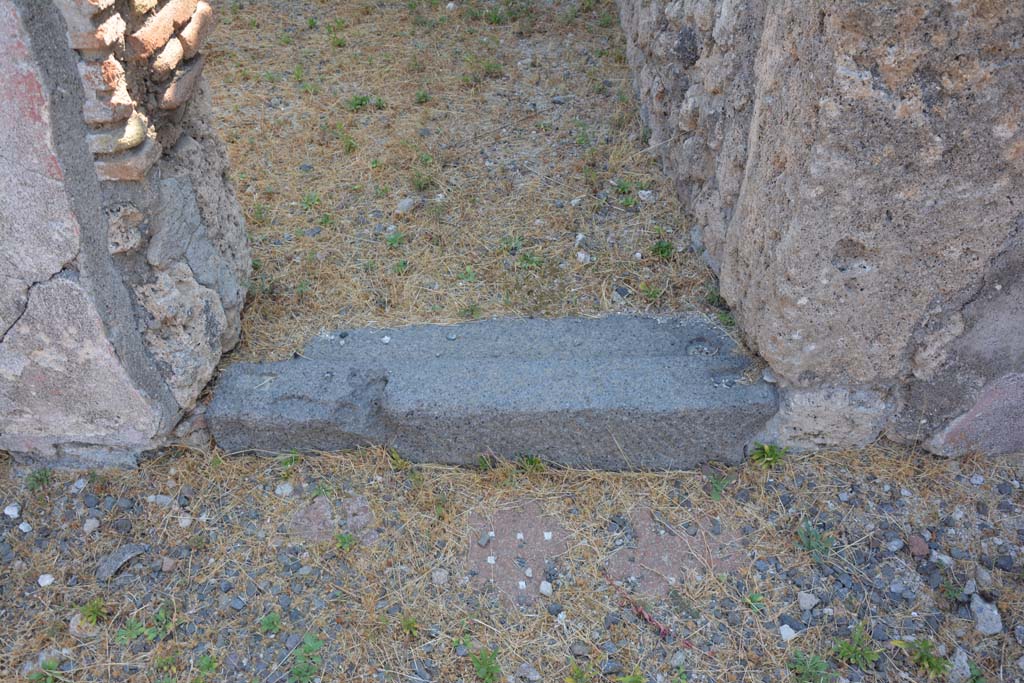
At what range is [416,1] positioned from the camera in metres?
4.95

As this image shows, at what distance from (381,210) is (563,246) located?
812mm

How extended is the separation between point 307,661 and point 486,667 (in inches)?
19.1

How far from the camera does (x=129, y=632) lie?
2.19 m

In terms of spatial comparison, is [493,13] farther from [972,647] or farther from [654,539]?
[972,647]

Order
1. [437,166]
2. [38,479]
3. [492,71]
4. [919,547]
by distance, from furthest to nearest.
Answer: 1. [492,71]
2. [437,166]
3. [38,479]
4. [919,547]

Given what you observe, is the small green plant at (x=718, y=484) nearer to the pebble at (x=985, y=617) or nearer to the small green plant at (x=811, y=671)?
the small green plant at (x=811, y=671)

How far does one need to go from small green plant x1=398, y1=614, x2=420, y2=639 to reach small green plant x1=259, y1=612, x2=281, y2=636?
342 millimetres

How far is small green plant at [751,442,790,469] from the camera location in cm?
249

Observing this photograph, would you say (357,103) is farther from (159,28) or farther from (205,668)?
(205,668)

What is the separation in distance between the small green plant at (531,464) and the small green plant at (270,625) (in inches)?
33.5

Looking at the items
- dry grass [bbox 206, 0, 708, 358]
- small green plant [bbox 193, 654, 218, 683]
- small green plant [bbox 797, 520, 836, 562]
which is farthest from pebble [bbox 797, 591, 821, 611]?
small green plant [bbox 193, 654, 218, 683]

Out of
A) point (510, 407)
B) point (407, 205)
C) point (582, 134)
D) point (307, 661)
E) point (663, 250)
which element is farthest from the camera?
point (582, 134)

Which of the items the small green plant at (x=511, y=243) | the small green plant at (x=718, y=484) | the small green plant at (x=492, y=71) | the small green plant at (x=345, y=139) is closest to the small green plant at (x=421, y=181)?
the small green plant at (x=345, y=139)

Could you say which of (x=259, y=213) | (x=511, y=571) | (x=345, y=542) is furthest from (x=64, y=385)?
(x=511, y=571)
